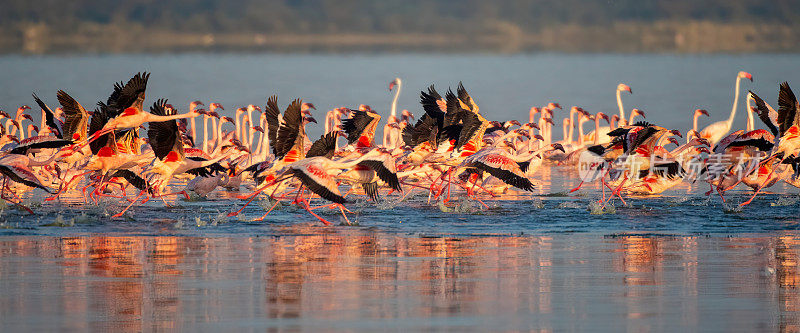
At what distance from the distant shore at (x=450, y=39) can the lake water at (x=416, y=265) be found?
8037 centimetres

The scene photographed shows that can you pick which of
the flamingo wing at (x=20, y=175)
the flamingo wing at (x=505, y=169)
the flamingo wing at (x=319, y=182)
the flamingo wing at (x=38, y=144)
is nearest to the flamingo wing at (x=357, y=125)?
the flamingo wing at (x=505, y=169)

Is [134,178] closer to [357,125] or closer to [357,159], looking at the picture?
[357,159]

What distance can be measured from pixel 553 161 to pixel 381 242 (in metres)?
12.3

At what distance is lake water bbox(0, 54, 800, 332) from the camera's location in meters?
9.25

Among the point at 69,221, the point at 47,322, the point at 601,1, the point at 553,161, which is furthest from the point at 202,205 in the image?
the point at 601,1

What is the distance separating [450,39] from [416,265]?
106 meters

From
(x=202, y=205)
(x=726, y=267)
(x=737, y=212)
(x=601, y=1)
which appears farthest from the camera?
(x=601, y=1)

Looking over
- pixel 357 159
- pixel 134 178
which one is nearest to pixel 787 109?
pixel 357 159

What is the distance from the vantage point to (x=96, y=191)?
53.7ft

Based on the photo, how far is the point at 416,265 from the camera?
1148cm

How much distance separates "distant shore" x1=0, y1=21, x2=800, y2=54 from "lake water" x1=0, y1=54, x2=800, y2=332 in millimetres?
80369

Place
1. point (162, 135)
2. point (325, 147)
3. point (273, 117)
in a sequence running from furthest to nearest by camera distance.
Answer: point (162, 135) < point (325, 147) < point (273, 117)

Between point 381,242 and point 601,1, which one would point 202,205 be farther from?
point 601,1

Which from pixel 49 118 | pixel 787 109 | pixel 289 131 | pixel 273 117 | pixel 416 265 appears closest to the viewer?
pixel 416 265
